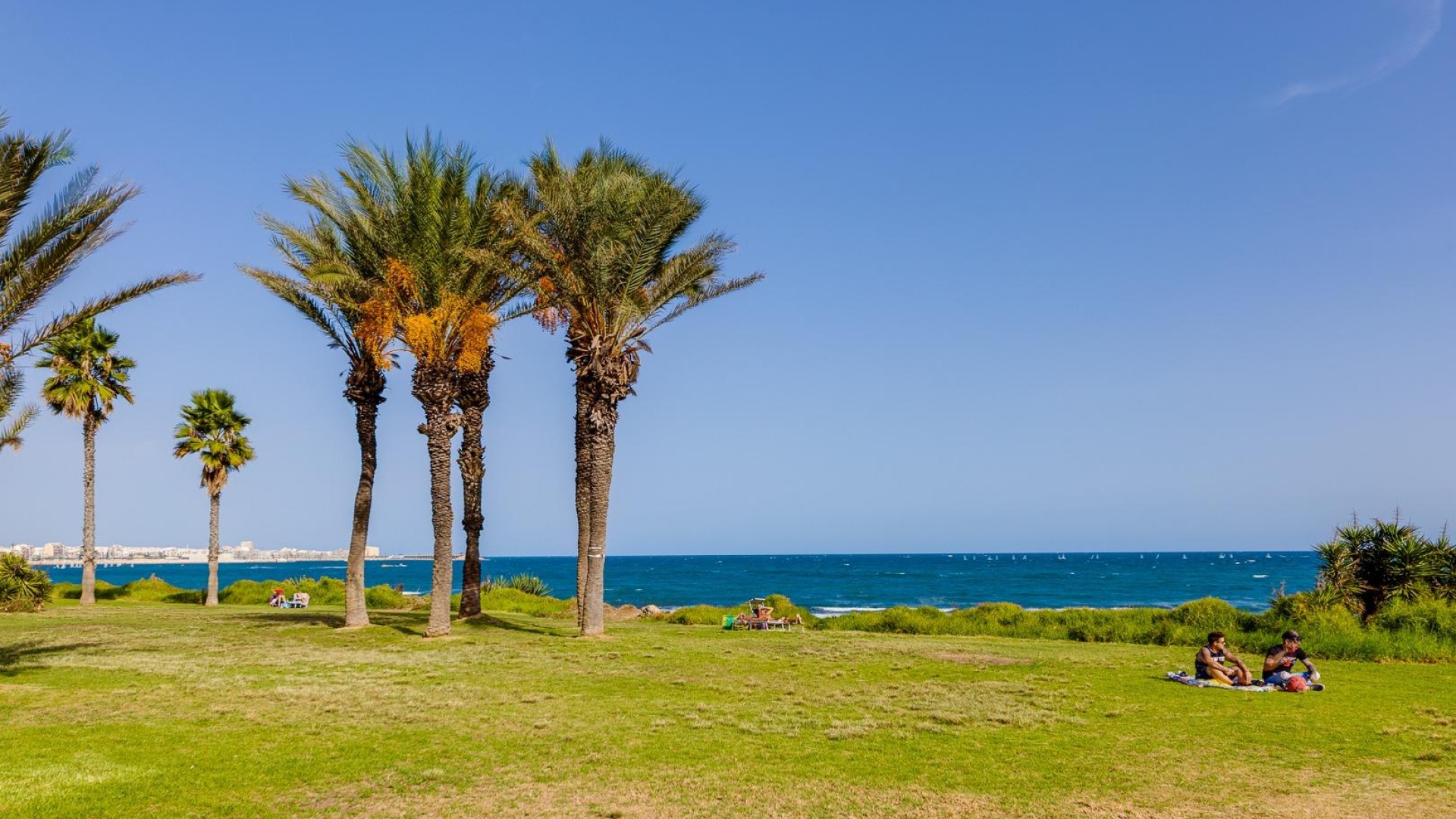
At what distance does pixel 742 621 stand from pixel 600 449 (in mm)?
8961

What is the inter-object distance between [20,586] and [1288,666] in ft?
126

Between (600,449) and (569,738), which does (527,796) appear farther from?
(600,449)

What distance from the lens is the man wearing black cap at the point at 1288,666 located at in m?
15.2

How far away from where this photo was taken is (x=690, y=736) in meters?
11.5

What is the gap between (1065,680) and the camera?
1642cm

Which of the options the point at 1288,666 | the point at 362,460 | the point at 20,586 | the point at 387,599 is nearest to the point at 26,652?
the point at 362,460

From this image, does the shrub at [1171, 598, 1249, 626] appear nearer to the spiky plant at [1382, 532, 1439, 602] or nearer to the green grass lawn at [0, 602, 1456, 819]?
the spiky plant at [1382, 532, 1439, 602]

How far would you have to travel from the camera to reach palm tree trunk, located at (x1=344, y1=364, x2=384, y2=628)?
25359 millimetres

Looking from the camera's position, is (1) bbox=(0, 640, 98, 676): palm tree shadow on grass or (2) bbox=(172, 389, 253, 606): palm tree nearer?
(1) bbox=(0, 640, 98, 676): palm tree shadow on grass

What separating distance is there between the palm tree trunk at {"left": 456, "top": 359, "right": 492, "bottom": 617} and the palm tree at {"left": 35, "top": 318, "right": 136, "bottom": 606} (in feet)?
63.2

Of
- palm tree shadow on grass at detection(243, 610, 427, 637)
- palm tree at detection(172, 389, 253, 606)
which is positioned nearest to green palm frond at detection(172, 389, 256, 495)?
palm tree at detection(172, 389, 253, 606)

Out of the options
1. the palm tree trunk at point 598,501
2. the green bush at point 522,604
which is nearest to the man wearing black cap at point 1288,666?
the palm tree trunk at point 598,501

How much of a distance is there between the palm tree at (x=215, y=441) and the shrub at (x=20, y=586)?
8.86m

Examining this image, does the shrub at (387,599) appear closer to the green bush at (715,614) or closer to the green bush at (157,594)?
the green bush at (157,594)
